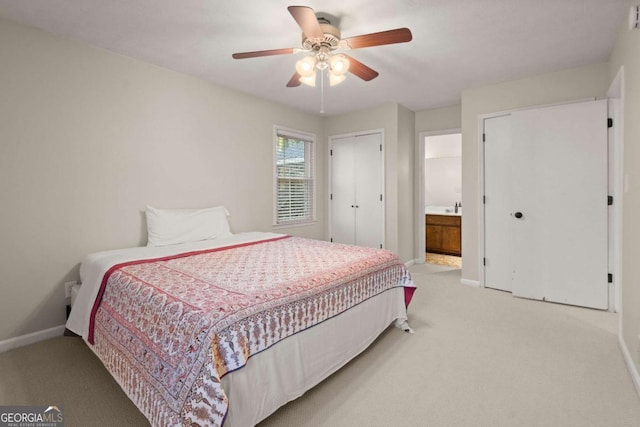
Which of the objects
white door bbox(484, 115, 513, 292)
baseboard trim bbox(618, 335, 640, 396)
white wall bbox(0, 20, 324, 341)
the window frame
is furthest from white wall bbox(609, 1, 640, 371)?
white wall bbox(0, 20, 324, 341)

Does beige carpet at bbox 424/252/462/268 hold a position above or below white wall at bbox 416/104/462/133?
below

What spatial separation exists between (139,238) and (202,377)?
2.28 m

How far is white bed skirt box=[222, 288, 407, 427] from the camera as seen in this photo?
141 cm

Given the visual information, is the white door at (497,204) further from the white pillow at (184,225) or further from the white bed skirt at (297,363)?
the white pillow at (184,225)

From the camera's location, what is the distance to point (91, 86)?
2717mm

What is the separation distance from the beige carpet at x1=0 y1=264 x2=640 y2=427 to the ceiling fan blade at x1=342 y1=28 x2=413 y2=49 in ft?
7.17

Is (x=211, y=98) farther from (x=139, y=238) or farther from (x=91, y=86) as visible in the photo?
(x=139, y=238)

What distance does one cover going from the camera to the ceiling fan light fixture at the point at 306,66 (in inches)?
91.0

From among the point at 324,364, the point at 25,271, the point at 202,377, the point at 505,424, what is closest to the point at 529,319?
the point at 505,424

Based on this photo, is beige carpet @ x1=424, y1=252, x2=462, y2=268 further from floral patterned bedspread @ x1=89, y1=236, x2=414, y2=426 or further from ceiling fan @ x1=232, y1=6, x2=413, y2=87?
ceiling fan @ x1=232, y1=6, x2=413, y2=87

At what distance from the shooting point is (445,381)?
6.34 feet

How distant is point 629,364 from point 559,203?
168 cm

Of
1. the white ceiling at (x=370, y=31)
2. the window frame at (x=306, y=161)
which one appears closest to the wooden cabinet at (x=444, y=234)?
the window frame at (x=306, y=161)

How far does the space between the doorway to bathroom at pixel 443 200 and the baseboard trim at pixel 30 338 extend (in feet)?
15.6
